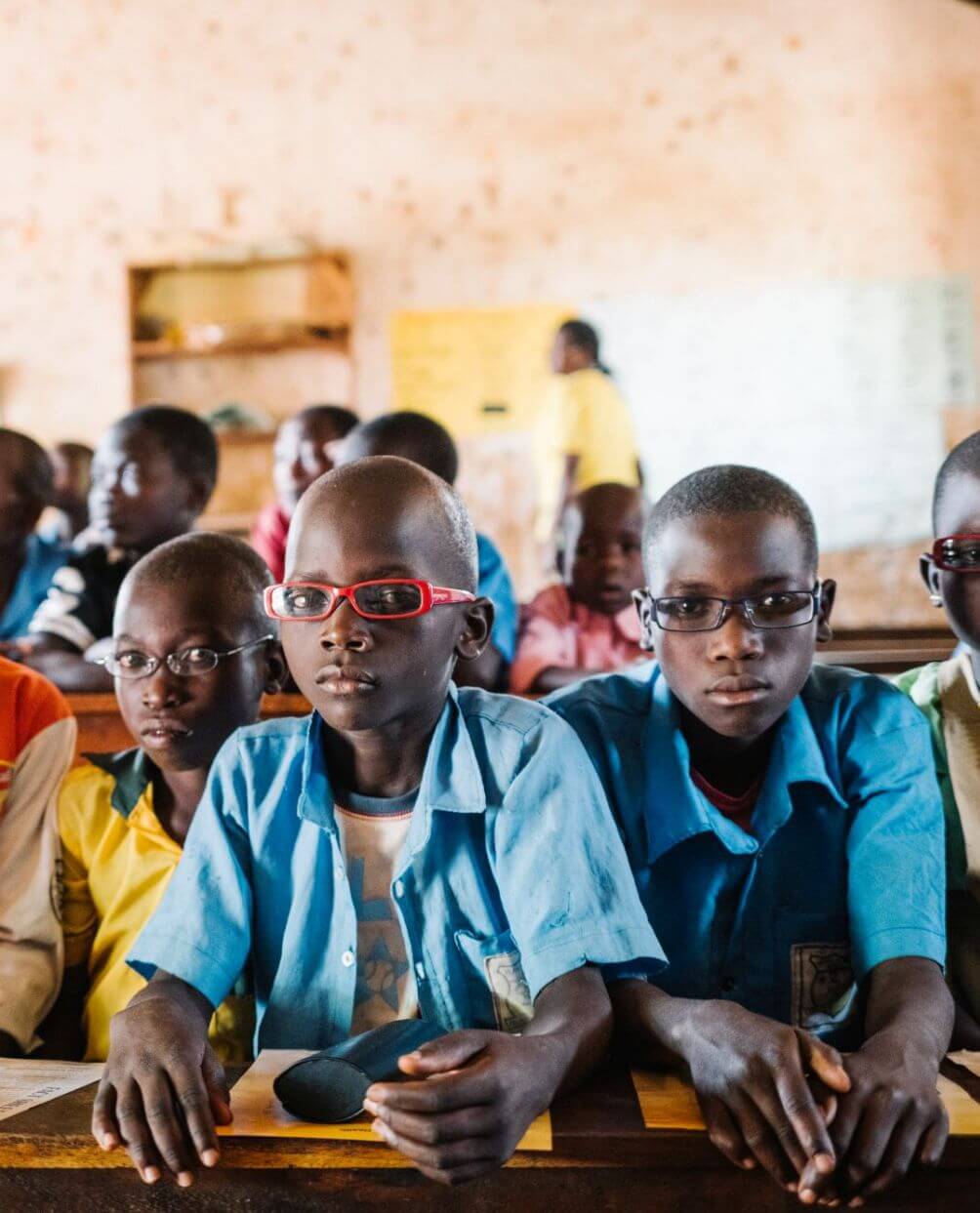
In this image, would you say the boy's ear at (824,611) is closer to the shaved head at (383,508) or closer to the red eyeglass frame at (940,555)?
the red eyeglass frame at (940,555)

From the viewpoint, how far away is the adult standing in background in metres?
5.04

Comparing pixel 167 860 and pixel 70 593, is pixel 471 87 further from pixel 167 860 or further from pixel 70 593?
pixel 167 860

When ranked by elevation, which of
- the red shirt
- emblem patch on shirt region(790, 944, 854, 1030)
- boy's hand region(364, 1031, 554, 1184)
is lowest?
emblem patch on shirt region(790, 944, 854, 1030)

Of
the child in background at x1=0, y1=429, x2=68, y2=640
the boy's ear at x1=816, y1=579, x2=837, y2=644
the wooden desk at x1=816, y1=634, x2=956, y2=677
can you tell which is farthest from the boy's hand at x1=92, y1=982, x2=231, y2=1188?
the child in background at x1=0, y1=429, x2=68, y2=640

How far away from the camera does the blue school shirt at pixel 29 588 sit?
10.1 ft

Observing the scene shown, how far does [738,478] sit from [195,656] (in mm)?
800

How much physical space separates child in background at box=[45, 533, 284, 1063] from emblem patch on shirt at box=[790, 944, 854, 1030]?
2.75 ft

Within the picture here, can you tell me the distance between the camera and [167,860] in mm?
1591

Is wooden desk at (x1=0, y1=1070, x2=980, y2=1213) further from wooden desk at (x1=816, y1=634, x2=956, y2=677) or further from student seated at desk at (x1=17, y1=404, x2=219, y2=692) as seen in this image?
student seated at desk at (x1=17, y1=404, x2=219, y2=692)

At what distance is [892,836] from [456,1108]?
26.1 inches

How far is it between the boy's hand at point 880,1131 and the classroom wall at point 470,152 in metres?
4.65

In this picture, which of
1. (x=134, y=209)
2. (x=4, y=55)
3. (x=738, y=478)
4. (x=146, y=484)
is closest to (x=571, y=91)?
(x=134, y=209)

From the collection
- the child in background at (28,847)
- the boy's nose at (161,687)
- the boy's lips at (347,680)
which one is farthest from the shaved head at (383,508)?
the child in background at (28,847)

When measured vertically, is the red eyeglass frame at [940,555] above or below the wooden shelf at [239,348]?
below
